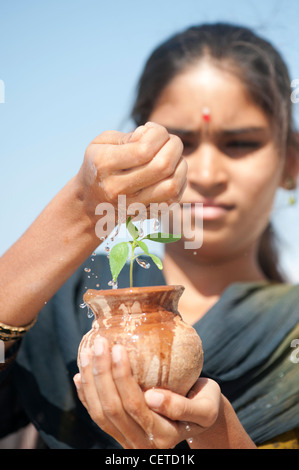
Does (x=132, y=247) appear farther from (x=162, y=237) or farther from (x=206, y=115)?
(x=206, y=115)

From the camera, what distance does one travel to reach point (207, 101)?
174 centimetres

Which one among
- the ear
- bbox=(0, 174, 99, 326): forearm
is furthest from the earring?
bbox=(0, 174, 99, 326): forearm

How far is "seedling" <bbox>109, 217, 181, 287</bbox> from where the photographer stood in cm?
96

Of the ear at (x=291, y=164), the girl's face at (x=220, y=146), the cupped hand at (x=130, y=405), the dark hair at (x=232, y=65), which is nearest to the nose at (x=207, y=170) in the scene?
the girl's face at (x=220, y=146)

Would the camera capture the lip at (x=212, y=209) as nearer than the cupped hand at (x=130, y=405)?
No

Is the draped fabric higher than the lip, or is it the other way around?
the lip

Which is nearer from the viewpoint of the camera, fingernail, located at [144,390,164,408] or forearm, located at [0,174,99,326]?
fingernail, located at [144,390,164,408]

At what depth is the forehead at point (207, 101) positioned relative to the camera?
1741 mm

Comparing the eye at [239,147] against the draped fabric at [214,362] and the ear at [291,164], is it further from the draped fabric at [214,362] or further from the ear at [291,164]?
the draped fabric at [214,362]

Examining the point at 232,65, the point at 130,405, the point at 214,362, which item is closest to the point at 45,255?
the point at 130,405

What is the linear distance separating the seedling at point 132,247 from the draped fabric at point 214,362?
475 mm

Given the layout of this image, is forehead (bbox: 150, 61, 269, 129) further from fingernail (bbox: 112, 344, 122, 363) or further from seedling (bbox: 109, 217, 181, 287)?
fingernail (bbox: 112, 344, 122, 363)

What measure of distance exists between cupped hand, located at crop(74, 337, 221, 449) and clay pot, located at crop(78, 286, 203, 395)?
26 millimetres
